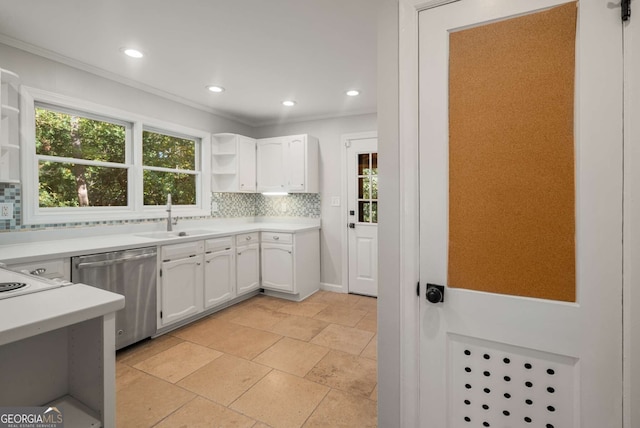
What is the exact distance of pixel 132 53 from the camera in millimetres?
2520

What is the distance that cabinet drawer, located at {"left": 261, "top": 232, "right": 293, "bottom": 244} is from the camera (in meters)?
3.88

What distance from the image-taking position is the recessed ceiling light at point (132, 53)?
2.47 meters

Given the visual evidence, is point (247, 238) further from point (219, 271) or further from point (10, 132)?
point (10, 132)

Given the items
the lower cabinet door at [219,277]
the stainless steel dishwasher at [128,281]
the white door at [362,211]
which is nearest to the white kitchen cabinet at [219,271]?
the lower cabinet door at [219,277]

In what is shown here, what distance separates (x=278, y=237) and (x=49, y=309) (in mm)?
3040

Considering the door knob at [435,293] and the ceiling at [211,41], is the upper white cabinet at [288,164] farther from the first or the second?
the door knob at [435,293]

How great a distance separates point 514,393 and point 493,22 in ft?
4.52

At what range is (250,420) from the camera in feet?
5.88

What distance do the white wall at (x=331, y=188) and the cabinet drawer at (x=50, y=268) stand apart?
2.97 meters

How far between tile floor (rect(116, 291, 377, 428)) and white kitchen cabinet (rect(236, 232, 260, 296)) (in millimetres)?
459

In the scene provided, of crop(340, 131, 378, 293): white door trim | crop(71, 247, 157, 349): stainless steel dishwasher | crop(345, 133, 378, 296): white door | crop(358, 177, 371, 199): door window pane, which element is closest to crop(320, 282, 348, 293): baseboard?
crop(340, 131, 378, 293): white door trim

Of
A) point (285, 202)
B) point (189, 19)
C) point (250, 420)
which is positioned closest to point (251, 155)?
point (285, 202)

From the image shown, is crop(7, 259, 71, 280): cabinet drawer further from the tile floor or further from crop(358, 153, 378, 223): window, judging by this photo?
crop(358, 153, 378, 223): window

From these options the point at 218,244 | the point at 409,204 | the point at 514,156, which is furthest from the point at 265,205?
the point at 514,156
